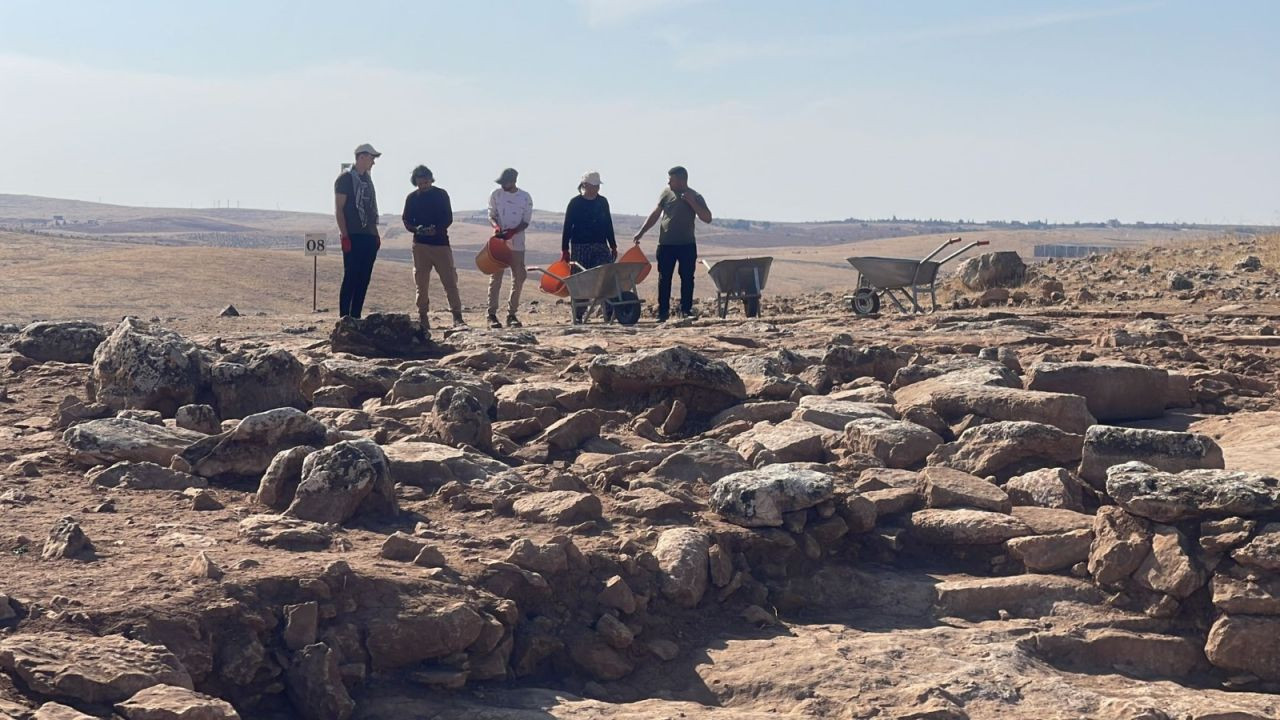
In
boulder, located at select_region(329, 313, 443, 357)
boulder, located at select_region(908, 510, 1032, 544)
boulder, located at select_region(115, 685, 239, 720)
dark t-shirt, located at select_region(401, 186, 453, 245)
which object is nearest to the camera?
boulder, located at select_region(115, 685, 239, 720)

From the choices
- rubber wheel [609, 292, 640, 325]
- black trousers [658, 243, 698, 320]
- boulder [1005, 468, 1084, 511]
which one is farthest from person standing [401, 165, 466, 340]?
boulder [1005, 468, 1084, 511]

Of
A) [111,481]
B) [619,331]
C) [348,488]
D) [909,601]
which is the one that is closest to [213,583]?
[348,488]

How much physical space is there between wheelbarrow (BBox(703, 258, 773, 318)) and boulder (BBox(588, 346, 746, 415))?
21.1ft

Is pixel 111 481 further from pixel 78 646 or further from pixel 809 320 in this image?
pixel 809 320

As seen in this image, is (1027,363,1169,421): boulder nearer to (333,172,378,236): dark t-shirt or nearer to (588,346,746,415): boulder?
(588,346,746,415): boulder

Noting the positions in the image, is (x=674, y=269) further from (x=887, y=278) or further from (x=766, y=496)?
(x=766, y=496)

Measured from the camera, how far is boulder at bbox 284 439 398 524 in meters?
5.12

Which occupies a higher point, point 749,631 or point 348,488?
point 348,488

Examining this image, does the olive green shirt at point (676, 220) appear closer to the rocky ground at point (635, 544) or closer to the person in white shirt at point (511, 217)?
the person in white shirt at point (511, 217)

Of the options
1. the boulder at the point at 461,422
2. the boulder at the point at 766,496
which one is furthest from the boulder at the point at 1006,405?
the boulder at the point at 461,422

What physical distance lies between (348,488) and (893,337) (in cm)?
662

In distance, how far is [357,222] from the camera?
36.9 ft

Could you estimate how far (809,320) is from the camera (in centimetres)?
1295

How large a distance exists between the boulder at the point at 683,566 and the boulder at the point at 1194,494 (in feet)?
5.03
